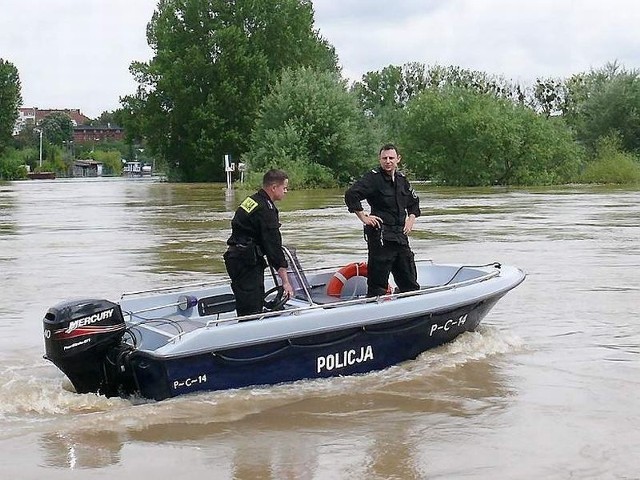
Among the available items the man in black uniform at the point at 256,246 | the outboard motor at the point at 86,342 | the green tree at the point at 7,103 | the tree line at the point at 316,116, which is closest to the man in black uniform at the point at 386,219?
the man in black uniform at the point at 256,246

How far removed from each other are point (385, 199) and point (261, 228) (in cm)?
130

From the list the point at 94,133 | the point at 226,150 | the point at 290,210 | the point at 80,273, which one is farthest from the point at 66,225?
the point at 94,133

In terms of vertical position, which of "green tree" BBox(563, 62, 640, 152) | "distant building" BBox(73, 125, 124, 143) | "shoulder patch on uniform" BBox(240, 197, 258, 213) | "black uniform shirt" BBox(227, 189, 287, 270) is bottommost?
"black uniform shirt" BBox(227, 189, 287, 270)

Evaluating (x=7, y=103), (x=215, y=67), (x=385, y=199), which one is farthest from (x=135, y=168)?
(x=385, y=199)

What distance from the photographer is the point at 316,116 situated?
144ft

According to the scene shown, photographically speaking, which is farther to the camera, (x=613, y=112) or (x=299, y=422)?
(x=613, y=112)

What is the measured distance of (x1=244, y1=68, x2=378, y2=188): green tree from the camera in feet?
142

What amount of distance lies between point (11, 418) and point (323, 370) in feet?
6.78

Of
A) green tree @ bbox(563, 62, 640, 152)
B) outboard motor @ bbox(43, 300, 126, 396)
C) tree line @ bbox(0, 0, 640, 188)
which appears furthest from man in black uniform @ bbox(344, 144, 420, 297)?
green tree @ bbox(563, 62, 640, 152)

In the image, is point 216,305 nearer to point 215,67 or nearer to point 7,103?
point 215,67

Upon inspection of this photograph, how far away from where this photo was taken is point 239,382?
626 cm

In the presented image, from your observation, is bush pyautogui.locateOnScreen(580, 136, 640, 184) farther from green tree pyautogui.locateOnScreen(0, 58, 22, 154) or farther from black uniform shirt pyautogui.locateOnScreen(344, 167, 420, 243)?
green tree pyautogui.locateOnScreen(0, 58, 22, 154)

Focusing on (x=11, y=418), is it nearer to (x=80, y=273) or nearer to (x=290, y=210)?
(x=80, y=273)

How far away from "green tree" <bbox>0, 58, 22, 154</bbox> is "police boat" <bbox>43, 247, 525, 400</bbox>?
75.5 m
